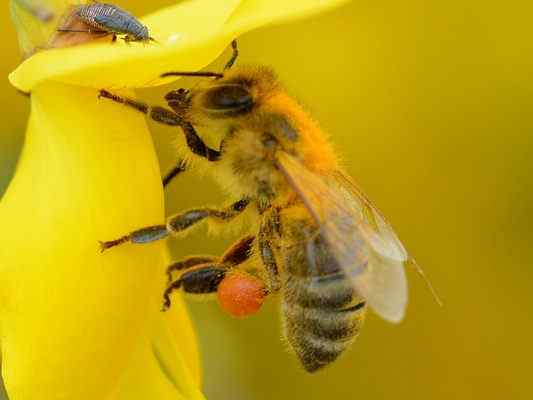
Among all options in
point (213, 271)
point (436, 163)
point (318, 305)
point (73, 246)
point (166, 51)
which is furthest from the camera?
point (436, 163)

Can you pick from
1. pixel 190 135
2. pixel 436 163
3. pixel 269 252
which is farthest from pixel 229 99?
pixel 436 163

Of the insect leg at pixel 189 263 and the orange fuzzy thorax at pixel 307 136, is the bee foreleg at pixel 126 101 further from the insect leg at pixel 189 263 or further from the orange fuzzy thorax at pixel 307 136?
the insect leg at pixel 189 263

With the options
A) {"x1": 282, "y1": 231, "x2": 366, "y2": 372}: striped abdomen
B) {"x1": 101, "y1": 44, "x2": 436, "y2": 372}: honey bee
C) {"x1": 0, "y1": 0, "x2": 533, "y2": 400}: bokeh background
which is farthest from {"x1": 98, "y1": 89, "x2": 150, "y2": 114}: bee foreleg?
{"x1": 0, "y1": 0, "x2": 533, "y2": 400}: bokeh background

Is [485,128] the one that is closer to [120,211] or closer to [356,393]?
[356,393]

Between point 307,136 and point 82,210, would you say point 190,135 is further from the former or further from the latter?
point 82,210

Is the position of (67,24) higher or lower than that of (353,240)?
higher

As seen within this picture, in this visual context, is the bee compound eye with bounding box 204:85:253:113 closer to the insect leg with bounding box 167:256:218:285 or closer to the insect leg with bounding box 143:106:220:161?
the insect leg with bounding box 143:106:220:161

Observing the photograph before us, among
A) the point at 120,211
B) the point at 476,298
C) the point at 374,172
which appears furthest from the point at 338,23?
the point at 120,211
